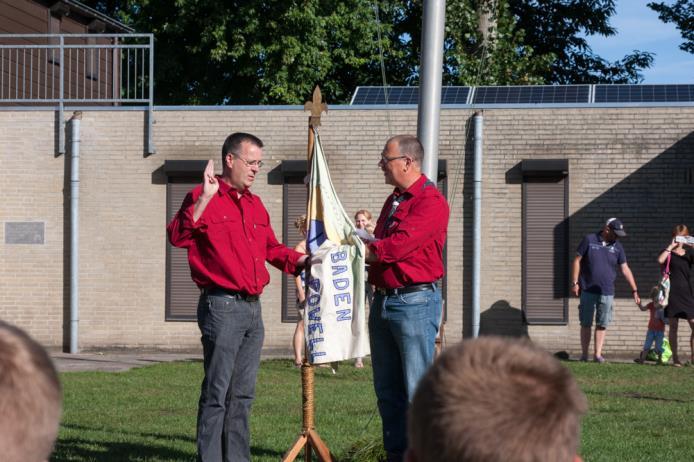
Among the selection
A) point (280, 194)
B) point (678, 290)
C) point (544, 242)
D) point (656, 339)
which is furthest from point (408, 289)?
point (280, 194)

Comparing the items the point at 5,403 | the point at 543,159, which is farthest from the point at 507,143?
the point at 5,403

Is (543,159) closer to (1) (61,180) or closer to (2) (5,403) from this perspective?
(1) (61,180)

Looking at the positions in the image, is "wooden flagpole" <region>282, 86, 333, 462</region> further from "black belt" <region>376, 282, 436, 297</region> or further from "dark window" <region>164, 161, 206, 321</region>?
"dark window" <region>164, 161, 206, 321</region>

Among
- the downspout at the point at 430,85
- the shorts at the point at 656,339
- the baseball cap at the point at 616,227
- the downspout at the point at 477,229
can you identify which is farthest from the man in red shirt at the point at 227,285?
the downspout at the point at 477,229

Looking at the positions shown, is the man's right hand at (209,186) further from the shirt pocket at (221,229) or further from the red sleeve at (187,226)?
the shirt pocket at (221,229)

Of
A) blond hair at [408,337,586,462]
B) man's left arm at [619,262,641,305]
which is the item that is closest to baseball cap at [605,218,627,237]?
man's left arm at [619,262,641,305]

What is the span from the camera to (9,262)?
62.2 ft

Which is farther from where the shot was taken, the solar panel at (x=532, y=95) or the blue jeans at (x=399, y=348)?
the solar panel at (x=532, y=95)

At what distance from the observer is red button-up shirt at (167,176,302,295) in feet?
21.3

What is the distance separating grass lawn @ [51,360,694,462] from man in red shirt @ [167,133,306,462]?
100cm

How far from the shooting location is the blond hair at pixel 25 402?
1.79 m

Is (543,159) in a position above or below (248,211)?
above

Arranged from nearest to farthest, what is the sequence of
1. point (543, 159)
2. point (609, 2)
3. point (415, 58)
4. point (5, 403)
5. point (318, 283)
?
1. point (5, 403)
2. point (318, 283)
3. point (543, 159)
4. point (415, 58)
5. point (609, 2)

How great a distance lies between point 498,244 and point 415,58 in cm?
1546
